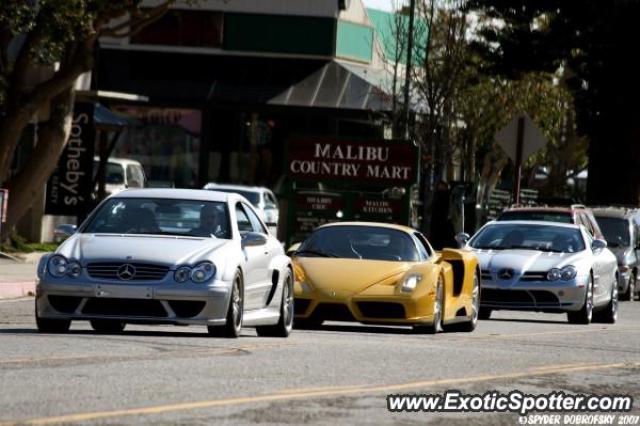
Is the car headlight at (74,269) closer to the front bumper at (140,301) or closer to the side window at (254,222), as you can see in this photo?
the front bumper at (140,301)

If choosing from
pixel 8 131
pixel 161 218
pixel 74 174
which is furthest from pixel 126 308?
pixel 74 174

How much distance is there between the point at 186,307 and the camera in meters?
16.0

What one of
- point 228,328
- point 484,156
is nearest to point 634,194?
point 484,156

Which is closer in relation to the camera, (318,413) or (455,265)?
(318,413)

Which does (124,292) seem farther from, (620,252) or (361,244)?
(620,252)

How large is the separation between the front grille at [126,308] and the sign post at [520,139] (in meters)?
17.7

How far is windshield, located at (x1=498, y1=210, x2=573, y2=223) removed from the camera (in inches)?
1188

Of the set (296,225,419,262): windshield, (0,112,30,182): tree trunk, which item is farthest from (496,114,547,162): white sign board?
(296,225,419,262): windshield

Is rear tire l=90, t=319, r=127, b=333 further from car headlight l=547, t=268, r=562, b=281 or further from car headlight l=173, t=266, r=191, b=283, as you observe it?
car headlight l=547, t=268, r=562, b=281

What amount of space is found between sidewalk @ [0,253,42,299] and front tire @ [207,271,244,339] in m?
8.88

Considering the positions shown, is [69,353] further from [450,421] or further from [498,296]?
[498,296]

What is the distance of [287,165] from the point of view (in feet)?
112

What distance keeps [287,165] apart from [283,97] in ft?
96.3

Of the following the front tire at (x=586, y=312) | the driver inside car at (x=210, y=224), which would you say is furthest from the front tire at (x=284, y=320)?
the front tire at (x=586, y=312)
